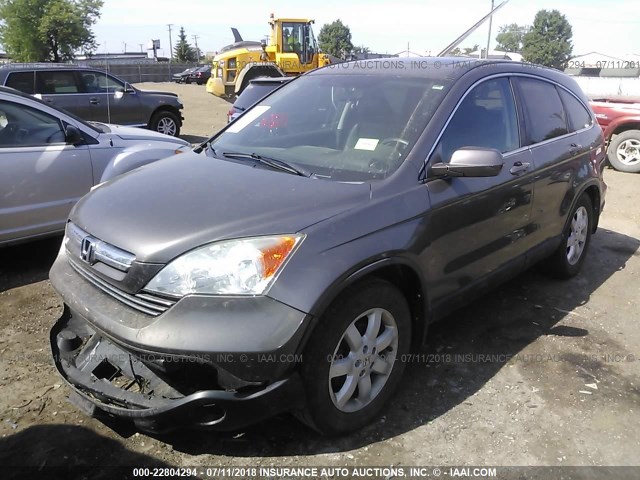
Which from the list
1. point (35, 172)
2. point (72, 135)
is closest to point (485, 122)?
point (72, 135)

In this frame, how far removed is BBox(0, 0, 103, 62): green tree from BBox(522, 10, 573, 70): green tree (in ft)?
248

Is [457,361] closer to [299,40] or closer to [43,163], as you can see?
[43,163]

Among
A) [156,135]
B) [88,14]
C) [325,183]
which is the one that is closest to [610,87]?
[156,135]

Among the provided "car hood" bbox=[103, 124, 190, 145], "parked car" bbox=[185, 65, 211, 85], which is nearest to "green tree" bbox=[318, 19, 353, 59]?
"parked car" bbox=[185, 65, 211, 85]

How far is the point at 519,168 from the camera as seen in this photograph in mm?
3607

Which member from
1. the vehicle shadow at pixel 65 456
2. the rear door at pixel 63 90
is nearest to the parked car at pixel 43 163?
the vehicle shadow at pixel 65 456

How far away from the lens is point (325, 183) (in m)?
2.78

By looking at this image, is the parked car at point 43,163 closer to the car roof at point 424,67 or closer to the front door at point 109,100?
the car roof at point 424,67

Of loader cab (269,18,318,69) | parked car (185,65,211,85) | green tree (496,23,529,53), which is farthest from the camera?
green tree (496,23,529,53)

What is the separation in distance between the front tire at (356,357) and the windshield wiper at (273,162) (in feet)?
2.49

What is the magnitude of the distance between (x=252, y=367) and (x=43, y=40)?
3298cm

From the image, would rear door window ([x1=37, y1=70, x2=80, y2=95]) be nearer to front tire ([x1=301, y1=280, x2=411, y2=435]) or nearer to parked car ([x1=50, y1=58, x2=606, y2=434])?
parked car ([x1=50, y1=58, x2=606, y2=434])

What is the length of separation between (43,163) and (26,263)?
37.8 inches

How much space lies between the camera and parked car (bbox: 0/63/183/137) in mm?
9984
